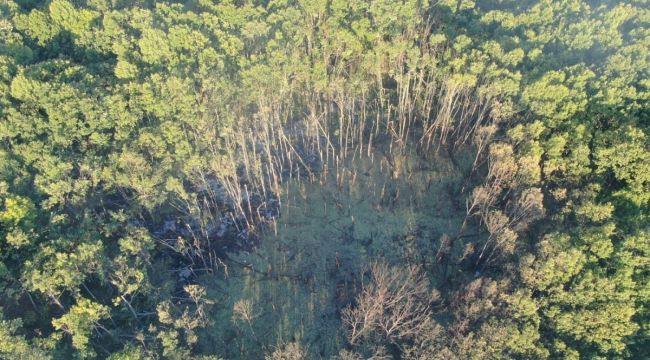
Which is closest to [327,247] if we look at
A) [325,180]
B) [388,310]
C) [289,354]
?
[325,180]

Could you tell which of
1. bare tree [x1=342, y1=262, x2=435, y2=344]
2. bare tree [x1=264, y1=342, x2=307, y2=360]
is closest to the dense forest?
bare tree [x1=264, y1=342, x2=307, y2=360]

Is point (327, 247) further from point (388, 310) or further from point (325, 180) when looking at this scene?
A: point (388, 310)

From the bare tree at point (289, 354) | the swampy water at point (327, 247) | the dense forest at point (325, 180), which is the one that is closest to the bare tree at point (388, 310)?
the dense forest at point (325, 180)

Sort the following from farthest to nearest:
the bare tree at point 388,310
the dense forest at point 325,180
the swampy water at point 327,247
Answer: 1. the swampy water at point 327,247
2. the bare tree at point 388,310
3. the dense forest at point 325,180

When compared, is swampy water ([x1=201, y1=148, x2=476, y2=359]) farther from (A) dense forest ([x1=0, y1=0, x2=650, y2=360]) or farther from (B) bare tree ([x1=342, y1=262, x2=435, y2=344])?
(B) bare tree ([x1=342, y1=262, x2=435, y2=344])

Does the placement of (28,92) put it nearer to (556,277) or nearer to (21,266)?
(21,266)

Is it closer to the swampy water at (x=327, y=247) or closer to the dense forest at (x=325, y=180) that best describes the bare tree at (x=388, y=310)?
the dense forest at (x=325, y=180)
